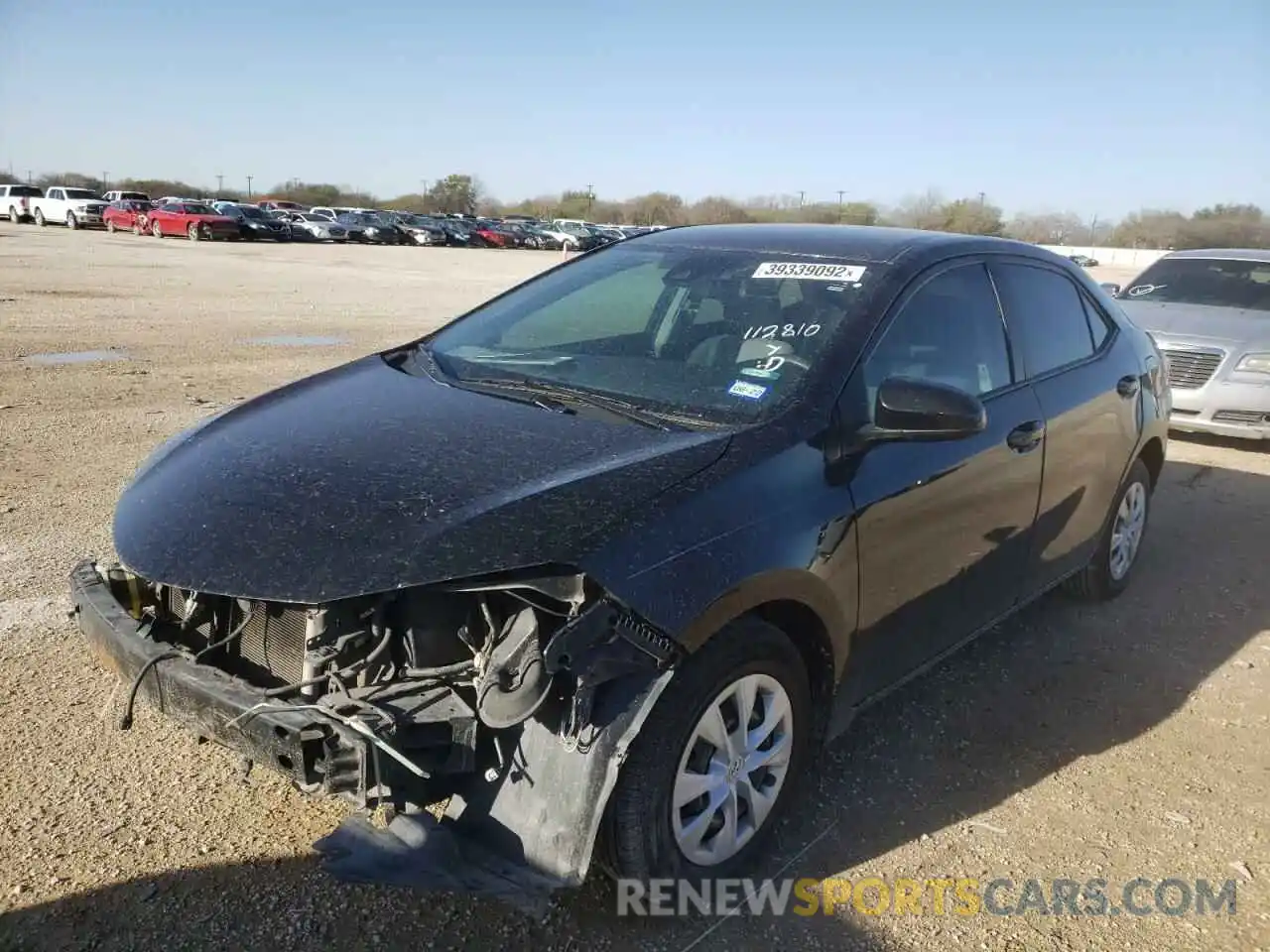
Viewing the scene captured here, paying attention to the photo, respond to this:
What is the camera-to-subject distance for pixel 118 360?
10.2m

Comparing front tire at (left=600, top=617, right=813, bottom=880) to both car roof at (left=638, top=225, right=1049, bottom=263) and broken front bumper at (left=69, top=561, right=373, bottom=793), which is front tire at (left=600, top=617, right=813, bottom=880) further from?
car roof at (left=638, top=225, right=1049, bottom=263)

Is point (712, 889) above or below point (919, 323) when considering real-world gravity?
below

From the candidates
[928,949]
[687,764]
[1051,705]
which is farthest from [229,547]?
[1051,705]

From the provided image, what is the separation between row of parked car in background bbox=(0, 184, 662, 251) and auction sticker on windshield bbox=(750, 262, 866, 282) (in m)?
29.0

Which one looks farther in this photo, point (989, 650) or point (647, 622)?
point (989, 650)

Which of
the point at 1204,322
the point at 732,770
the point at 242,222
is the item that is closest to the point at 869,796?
the point at 732,770

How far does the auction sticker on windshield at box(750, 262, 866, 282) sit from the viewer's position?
3428 mm

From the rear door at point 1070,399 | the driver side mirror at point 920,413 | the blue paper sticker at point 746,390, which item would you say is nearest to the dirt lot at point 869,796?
the rear door at point 1070,399

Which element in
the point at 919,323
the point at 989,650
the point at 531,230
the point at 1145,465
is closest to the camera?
the point at 919,323

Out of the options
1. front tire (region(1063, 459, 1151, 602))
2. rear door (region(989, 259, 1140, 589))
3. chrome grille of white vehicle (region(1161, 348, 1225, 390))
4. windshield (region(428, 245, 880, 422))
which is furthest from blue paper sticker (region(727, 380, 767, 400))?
chrome grille of white vehicle (region(1161, 348, 1225, 390))

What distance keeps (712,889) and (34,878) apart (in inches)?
69.6

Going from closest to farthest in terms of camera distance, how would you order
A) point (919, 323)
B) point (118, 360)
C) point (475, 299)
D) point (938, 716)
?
point (919, 323) < point (938, 716) < point (118, 360) < point (475, 299)

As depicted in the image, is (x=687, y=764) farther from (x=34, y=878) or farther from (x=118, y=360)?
(x=118, y=360)

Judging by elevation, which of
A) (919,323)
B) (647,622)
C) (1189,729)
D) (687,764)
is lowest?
(1189,729)
